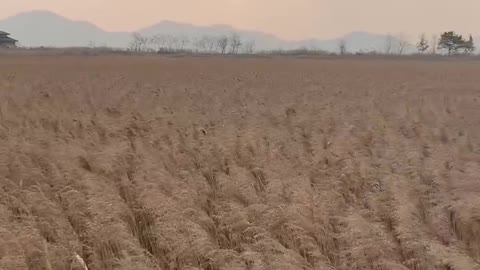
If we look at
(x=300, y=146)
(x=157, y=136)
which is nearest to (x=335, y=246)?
(x=300, y=146)

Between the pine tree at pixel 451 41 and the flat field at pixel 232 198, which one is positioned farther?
the pine tree at pixel 451 41

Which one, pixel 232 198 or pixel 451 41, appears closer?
pixel 232 198

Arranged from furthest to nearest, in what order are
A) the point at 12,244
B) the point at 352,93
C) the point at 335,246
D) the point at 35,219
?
the point at 352,93
the point at 35,219
the point at 335,246
the point at 12,244

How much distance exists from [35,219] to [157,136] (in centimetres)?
415

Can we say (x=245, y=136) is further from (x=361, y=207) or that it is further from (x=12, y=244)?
(x=12, y=244)

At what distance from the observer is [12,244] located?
4.88 meters

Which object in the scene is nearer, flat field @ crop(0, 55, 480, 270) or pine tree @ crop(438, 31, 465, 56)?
flat field @ crop(0, 55, 480, 270)

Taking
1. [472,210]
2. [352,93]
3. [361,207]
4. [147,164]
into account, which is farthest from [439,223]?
[352,93]

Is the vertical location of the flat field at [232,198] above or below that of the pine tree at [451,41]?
below

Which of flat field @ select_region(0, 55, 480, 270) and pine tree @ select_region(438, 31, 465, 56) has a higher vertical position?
pine tree @ select_region(438, 31, 465, 56)

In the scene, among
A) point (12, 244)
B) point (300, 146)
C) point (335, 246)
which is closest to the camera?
point (12, 244)

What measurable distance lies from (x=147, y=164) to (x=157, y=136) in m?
2.17

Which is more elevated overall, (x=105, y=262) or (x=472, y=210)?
(x=472, y=210)

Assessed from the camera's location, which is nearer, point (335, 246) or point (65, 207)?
point (335, 246)
